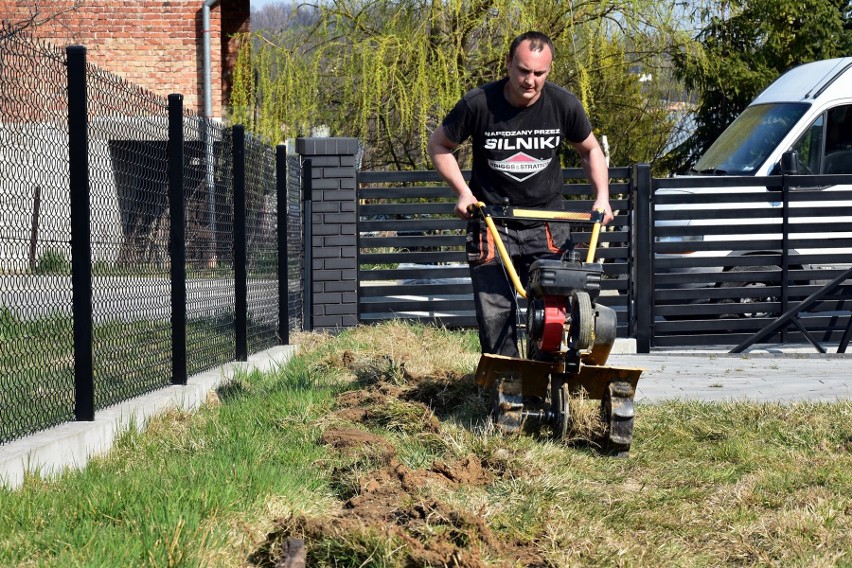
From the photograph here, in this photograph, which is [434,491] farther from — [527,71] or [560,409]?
[527,71]

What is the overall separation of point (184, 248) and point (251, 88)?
36.6 feet

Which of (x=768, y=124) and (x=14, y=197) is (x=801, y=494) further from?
(x=768, y=124)

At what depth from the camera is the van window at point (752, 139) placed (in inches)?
467

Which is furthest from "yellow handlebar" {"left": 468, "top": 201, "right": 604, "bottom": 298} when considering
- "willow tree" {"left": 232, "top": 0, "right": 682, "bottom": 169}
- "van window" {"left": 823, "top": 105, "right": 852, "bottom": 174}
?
"willow tree" {"left": 232, "top": 0, "right": 682, "bottom": 169}

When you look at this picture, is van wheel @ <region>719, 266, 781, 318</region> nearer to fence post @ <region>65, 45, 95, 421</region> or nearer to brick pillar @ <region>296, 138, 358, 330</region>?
brick pillar @ <region>296, 138, 358, 330</region>

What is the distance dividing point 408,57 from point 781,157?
7.11m

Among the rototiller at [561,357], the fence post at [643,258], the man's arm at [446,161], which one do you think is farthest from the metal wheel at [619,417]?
the fence post at [643,258]

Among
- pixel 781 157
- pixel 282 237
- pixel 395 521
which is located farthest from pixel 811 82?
pixel 395 521

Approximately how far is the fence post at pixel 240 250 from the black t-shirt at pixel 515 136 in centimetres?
263

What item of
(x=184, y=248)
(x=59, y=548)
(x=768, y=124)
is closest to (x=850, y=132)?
(x=768, y=124)

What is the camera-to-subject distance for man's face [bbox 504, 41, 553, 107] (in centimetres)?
599

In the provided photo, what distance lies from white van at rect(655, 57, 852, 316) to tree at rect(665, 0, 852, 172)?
6.19 meters

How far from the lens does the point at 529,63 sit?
236 inches

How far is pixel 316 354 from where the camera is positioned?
9.41m
